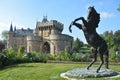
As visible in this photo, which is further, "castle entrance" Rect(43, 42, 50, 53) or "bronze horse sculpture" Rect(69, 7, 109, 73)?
"castle entrance" Rect(43, 42, 50, 53)

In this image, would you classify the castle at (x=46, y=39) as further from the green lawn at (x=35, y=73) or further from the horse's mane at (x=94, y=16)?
the horse's mane at (x=94, y=16)

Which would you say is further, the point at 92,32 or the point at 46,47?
the point at 46,47

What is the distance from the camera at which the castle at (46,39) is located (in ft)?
225

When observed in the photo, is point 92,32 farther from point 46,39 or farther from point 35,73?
point 46,39

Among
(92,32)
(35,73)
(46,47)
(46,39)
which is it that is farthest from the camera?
(46,47)

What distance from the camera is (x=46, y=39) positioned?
7375 cm

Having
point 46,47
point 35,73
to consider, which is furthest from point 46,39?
point 35,73

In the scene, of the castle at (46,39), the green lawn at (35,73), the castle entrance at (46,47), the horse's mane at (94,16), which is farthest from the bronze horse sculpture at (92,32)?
the castle entrance at (46,47)

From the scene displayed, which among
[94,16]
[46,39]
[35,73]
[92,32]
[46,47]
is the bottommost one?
[35,73]

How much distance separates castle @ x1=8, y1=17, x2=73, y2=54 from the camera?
68.5 metres

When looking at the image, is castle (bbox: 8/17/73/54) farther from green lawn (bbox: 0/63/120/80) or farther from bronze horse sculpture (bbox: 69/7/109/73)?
bronze horse sculpture (bbox: 69/7/109/73)

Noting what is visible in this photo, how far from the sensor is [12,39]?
292 ft

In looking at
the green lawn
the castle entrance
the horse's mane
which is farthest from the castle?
the horse's mane

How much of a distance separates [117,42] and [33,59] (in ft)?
140
